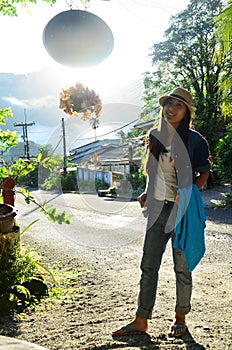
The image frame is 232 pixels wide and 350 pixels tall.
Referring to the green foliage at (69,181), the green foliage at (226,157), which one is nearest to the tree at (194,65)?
the green foliage at (226,157)

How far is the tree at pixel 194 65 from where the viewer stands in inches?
755

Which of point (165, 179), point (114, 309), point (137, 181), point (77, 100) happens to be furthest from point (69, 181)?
point (77, 100)

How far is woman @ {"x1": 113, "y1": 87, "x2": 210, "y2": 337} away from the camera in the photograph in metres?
2.80

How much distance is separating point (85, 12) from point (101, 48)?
0.46 ft

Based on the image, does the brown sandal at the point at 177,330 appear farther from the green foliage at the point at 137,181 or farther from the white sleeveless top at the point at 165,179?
the green foliage at the point at 137,181

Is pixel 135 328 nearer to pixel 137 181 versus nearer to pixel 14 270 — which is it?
pixel 14 270

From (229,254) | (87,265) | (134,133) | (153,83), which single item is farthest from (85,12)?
(134,133)

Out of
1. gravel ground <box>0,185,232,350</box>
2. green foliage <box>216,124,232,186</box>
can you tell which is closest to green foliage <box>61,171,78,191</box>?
green foliage <box>216,124,232,186</box>

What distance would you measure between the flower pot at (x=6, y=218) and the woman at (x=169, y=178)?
178 cm

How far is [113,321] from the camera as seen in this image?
3287 mm

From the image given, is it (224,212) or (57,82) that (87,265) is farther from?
(224,212)

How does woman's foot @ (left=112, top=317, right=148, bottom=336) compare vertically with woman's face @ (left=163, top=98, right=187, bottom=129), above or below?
below

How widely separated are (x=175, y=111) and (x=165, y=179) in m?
0.46

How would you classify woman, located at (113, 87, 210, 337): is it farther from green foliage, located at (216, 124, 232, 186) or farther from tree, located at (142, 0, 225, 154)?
tree, located at (142, 0, 225, 154)
